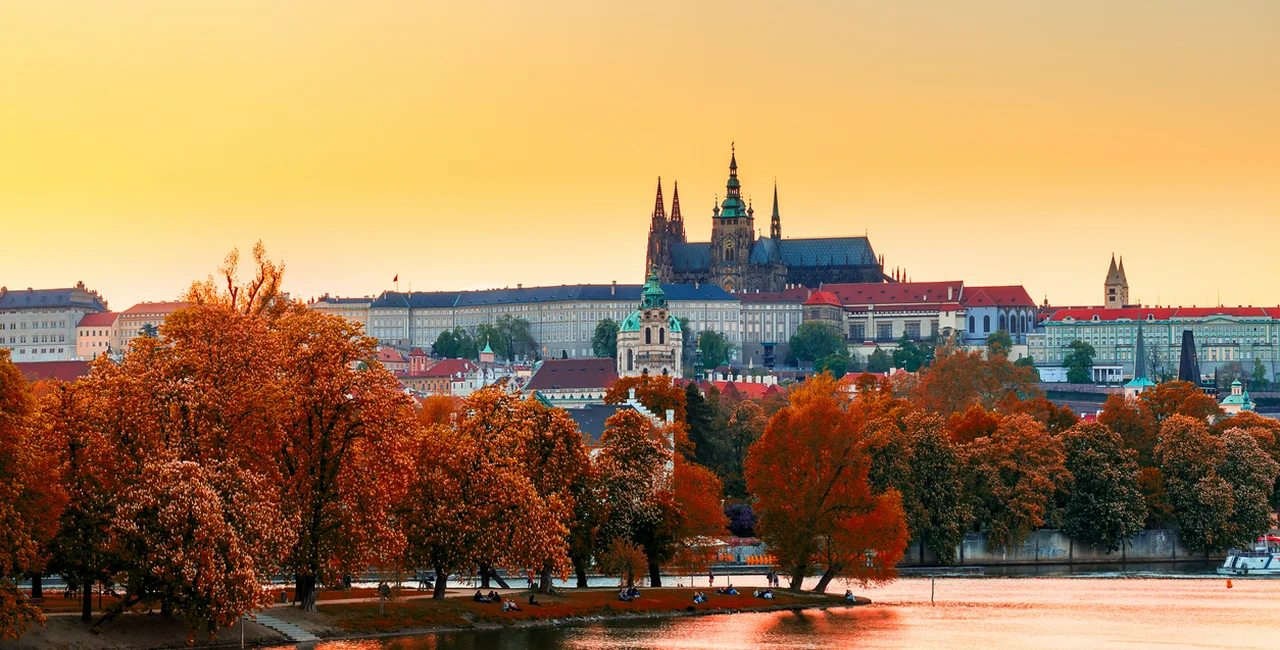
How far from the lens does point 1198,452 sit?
4614 inches

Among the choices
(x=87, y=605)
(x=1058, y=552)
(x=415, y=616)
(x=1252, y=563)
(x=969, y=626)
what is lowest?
(x=969, y=626)

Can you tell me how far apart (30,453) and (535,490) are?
21708 mm

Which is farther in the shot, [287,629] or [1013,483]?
[1013,483]

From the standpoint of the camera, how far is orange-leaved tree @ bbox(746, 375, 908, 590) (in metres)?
88.4

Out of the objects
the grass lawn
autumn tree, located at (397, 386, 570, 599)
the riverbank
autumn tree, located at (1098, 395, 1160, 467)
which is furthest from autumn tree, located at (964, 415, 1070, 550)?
autumn tree, located at (397, 386, 570, 599)

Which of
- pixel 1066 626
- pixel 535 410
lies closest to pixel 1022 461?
pixel 1066 626

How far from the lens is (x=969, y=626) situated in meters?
80.4

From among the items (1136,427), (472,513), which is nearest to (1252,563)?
(1136,427)

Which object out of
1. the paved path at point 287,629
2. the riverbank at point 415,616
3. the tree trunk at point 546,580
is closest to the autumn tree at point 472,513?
the riverbank at point 415,616

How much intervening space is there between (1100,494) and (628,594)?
40461 millimetres

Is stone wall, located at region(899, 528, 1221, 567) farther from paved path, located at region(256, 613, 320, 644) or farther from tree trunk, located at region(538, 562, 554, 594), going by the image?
paved path, located at region(256, 613, 320, 644)

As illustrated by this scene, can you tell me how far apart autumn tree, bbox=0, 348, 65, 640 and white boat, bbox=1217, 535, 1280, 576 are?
67488 mm

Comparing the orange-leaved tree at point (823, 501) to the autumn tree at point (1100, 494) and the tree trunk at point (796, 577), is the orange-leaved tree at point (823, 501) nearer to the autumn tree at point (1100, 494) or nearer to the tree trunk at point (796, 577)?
the tree trunk at point (796, 577)

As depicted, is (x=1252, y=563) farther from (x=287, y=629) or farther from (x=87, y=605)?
(x=87, y=605)
